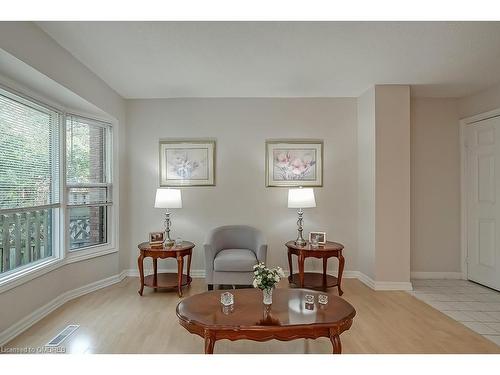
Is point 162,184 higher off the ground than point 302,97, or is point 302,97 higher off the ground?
point 302,97

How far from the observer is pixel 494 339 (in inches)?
105

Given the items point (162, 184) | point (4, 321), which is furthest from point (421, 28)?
point (4, 321)

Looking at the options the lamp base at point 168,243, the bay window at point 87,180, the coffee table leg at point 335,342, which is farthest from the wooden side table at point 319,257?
the bay window at point 87,180

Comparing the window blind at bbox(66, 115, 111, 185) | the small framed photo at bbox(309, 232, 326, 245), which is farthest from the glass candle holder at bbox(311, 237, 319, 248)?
the window blind at bbox(66, 115, 111, 185)

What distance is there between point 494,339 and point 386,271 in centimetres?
142

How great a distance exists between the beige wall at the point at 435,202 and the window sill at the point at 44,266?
425cm

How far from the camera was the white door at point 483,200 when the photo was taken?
4062 millimetres

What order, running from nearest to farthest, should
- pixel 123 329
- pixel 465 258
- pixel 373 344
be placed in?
pixel 373 344 → pixel 123 329 → pixel 465 258

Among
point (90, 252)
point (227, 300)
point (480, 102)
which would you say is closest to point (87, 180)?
point (90, 252)

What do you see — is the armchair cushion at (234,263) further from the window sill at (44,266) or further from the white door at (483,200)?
the white door at (483,200)

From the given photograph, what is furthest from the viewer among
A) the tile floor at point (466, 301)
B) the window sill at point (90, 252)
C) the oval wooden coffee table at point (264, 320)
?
the window sill at point (90, 252)

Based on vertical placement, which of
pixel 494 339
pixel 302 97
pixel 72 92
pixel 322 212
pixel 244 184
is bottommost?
pixel 494 339

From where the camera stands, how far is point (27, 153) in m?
3.06

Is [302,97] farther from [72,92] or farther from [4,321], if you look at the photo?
[4,321]
